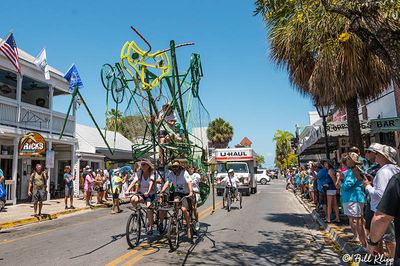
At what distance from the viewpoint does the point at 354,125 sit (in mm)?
11320

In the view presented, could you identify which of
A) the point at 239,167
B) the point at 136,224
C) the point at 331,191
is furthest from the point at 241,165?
the point at 136,224

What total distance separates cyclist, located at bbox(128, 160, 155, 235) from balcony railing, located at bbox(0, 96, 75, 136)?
38.3 feet

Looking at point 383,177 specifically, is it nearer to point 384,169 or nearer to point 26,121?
point 384,169

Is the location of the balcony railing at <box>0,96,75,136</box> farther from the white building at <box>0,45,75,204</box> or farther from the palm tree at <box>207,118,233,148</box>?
the palm tree at <box>207,118,233,148</box>

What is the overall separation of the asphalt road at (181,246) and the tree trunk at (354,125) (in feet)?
9.94

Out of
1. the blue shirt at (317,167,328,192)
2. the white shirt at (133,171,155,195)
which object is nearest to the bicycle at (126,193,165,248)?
the white shirt at (133,171,155,195)

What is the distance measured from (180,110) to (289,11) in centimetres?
290

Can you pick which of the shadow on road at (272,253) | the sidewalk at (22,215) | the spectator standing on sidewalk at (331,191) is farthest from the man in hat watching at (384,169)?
the sidewalk at (22,215)

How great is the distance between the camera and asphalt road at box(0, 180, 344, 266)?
20.8 feet

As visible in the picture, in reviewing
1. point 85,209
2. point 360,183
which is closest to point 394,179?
point 360,183

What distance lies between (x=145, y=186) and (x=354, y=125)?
7.41 metres

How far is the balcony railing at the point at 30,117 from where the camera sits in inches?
656

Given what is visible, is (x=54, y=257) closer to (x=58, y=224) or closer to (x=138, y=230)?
(x=138, y=230)

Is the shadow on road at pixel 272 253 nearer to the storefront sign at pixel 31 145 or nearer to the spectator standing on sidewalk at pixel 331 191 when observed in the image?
the spectator standing on sidewalk at pixel 331 191
